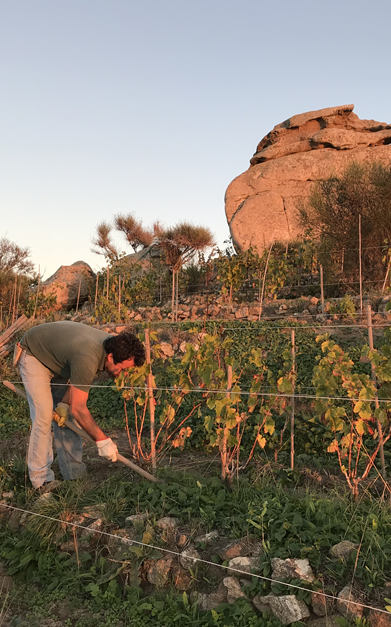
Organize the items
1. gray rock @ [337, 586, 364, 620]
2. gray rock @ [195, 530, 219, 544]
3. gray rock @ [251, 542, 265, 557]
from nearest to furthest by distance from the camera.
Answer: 1. gray rock @ [337, 586, 364, 620]
2. gray rock @ [251, 542, 265, 557]
3. gray rock @ [195, 530, 219, 544]

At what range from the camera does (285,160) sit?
19219 mm

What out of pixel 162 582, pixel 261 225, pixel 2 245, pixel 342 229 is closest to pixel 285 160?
pixel 261 225

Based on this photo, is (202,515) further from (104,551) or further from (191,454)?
(191,454)

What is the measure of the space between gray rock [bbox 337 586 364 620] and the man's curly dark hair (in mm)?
1746

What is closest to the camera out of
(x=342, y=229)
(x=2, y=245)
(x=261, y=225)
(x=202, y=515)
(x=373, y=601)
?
(x=373, y=601)

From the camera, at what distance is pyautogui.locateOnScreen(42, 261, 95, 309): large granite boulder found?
16.1 meters

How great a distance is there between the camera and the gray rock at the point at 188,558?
2625mm

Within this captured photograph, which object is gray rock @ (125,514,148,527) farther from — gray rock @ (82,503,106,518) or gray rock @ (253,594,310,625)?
gray rock @ (253,594,310,625)

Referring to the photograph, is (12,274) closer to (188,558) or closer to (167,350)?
(167,350)

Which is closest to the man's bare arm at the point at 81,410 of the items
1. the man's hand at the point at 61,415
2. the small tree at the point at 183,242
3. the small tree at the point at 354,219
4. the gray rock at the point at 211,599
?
the man's hand at the point at 61,415

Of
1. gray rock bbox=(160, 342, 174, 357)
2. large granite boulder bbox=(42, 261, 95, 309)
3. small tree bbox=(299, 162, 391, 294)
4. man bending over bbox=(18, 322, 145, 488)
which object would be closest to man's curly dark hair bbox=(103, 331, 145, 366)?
man bending over bbox=(18, 322, 145, 488)

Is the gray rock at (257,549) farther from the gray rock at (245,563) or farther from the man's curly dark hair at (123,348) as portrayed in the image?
the man's curly dark hair at (123,348)

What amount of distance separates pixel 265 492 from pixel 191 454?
4.84 feet

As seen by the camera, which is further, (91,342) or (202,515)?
(91,342)
